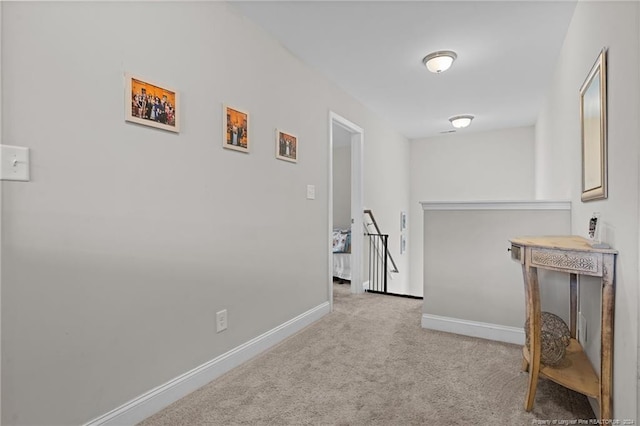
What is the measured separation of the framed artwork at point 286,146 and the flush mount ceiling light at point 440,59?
4.45 ft

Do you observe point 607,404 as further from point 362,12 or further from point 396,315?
point 362,12

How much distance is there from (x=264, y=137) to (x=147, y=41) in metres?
0.98

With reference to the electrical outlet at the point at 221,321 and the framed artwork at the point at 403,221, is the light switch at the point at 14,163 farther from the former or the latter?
the framed artwork at the point at 403,221

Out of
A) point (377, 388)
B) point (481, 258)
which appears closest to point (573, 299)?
point (481, 258)

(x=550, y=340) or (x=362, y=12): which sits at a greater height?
(x=362, y=12)

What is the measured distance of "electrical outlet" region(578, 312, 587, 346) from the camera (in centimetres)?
194

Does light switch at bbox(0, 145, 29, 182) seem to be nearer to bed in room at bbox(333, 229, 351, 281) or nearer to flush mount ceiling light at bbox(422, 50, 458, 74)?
flush mount ceiling light at bbox(422, 50, 458, 74)

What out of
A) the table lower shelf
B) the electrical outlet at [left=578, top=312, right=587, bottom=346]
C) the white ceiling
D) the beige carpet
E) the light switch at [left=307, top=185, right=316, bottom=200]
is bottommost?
the beige carpet

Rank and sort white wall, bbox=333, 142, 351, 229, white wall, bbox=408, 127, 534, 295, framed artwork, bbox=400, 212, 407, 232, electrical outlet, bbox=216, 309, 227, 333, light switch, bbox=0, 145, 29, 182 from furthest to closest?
framed artwork, bbox=400, 212, 407, 232 → white wall, bbox=333, 142, 351, 229 → white wall, bbox=408, 127, 534, 295 → electrical outlet, bbox=216, 309, 227, 333 → light switch, bbox=0, 145, 29, 182

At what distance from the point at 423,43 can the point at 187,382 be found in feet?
9.63

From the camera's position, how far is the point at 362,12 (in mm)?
2291

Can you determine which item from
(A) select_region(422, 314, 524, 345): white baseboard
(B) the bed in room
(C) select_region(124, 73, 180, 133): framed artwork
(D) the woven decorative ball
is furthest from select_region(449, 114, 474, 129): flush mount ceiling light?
(C) select_region(124, 73, 180, 133): framed artwork

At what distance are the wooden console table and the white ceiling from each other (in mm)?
1685

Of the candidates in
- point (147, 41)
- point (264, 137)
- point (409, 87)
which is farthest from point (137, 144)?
point (409, 87)
